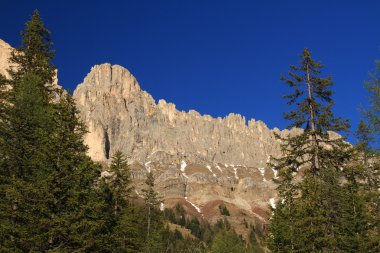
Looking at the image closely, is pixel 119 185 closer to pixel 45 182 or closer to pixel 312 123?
pixel 45 182

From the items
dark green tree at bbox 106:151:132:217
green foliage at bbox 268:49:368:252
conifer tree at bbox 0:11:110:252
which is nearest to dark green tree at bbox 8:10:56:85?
conifer tree at bbox 0:11:110:252

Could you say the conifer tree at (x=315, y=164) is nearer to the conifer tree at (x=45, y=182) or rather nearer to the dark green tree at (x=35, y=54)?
the conifer tree at (x=45, y=182)

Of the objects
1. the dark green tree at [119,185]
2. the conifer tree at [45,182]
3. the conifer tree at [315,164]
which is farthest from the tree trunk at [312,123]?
the dark green tree at [119,185]

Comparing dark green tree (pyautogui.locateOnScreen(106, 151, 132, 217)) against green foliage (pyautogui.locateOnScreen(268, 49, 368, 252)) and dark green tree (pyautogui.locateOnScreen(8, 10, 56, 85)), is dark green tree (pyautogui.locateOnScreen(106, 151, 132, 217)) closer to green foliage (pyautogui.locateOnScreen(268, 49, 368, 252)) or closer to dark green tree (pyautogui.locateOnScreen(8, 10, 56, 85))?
dark green tree (pyautogui.locateOnScreen(8, 10, 56, 85))

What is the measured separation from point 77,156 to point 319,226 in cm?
1463

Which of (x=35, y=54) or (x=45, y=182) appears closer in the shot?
(x=45, y=182)

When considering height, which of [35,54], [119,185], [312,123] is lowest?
[119,185]

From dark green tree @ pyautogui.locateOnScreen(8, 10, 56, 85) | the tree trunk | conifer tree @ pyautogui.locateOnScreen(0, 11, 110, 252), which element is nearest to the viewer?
conifer tree @ pyautogui.locateOnScreen(0, 11, 110, 252)

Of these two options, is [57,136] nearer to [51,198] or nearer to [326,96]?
[51,198]

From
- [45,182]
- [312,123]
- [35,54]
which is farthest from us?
[35,54]

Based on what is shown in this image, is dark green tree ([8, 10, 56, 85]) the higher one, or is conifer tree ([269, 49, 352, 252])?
dark green tree ([8, 10, 56, 85])

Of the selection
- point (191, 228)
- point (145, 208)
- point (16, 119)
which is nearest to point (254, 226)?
point (191, 228)

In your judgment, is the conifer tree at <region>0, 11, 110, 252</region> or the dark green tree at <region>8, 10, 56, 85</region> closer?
the conifer tree at <region>0, 11, 110, 252</region>

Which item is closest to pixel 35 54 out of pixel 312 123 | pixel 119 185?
pixel 119 185
